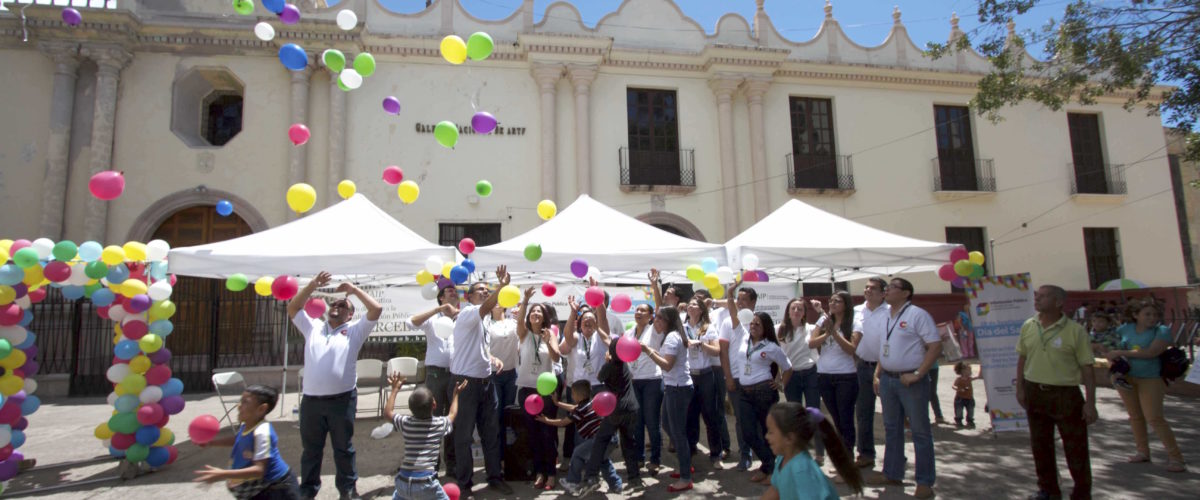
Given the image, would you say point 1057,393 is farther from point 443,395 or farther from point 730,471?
point 443,395

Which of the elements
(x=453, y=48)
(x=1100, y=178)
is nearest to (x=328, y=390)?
(x=453, y=48)

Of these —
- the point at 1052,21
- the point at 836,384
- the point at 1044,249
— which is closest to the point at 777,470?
the point at 836,384

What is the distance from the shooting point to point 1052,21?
8695mm

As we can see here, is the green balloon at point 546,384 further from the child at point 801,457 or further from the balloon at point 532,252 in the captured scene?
the child at point 801,457

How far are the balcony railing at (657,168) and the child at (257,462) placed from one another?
37.1 ft

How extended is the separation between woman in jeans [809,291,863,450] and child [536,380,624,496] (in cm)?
201

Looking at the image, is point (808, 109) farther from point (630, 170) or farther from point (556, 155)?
point (556, 155)

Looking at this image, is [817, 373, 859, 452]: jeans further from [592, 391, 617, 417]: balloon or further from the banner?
the banner

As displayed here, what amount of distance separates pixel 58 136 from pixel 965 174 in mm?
20173

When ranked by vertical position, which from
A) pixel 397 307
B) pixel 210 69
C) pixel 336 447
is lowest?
pixel 336 447

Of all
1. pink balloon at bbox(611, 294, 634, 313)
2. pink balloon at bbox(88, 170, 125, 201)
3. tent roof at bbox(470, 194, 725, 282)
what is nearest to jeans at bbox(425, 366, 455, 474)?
tent roof at bbox(470, 194, 725, 282)

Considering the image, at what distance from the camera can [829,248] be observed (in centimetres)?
719

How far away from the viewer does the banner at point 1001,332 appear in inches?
265

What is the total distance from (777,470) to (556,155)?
1181cm
